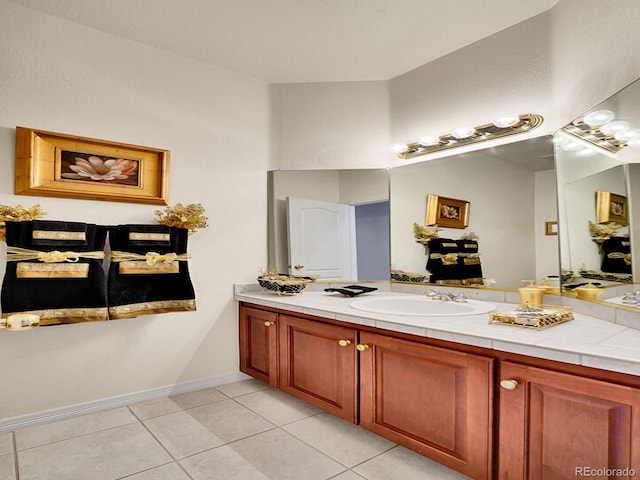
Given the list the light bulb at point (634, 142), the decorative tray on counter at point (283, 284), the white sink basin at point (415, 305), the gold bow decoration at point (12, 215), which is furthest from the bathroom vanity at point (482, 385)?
the gold bow decoration at point (12, 215)

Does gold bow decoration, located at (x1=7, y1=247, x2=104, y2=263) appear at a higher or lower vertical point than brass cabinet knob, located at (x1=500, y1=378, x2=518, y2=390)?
higher

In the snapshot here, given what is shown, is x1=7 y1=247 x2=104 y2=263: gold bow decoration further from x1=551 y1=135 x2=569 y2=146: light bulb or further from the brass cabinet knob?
x1=551 y1=135 x2=569 y2=146: light bulb

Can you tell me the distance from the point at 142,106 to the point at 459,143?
2.09 metres

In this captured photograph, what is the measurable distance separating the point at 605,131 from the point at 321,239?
1.88 meters

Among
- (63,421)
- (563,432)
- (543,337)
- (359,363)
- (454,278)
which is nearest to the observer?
(563,432)

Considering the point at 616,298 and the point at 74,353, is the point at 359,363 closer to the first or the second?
the point at 616,298

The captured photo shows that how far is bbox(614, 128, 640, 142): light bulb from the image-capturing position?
1495mm

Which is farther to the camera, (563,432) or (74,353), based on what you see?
(74,353)

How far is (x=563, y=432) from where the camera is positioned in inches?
50.4

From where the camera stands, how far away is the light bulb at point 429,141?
2622 millimetres

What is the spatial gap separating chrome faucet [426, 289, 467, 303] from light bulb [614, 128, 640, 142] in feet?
3.61

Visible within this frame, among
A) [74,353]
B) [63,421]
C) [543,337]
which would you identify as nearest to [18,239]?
[74,353]

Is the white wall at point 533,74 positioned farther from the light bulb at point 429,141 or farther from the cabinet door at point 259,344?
the cabinet door at point 259,344

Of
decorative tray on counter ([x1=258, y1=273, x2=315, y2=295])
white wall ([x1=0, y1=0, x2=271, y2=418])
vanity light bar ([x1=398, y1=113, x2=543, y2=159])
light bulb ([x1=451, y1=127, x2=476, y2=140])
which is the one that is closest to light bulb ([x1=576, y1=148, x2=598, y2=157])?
vanity light bar ([x1=398, y1=113, x2=543, y2=159])
